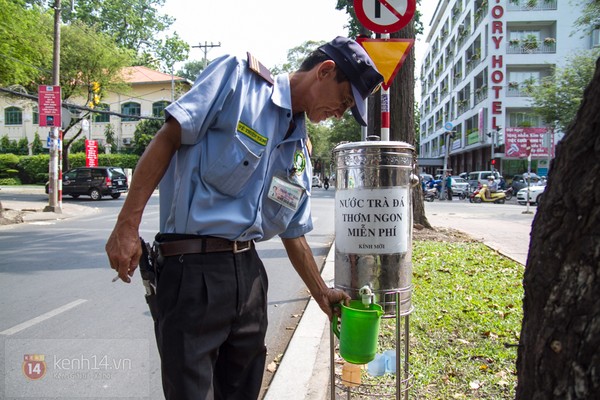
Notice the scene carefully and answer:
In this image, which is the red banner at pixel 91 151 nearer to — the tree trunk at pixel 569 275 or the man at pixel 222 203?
the man at pixel 222 203

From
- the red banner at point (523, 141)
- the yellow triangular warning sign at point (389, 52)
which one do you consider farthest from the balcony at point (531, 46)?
the yellow triangular warning sign at point (389, 52)

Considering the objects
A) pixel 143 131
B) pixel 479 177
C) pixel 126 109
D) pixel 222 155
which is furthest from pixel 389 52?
pixel 126 109

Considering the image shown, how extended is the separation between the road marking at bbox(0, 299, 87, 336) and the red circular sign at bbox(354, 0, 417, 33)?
3948 millimetres

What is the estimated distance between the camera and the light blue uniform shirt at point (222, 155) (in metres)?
1.58

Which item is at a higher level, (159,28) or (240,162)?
(159,28)

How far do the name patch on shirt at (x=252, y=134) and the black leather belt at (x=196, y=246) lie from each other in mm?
370

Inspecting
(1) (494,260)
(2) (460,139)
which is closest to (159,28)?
(2) (460,139)

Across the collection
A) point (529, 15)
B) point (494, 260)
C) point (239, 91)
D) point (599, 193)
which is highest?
point (529, 15)

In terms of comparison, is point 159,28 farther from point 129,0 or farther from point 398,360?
point 398,360

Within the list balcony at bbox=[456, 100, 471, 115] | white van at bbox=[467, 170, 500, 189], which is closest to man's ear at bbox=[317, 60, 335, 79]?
white van at bbox=[467, 170, 500, 189]

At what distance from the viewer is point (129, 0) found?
133ft

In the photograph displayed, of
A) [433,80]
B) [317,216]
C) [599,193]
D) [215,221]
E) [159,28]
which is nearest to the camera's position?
[599,193]

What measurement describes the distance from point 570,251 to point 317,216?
1351 cm

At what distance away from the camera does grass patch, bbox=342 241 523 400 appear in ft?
9.42
